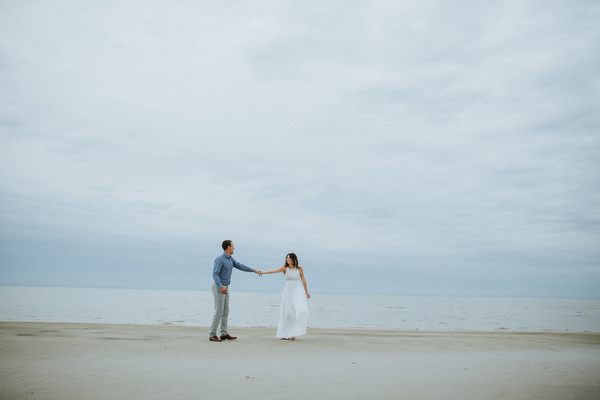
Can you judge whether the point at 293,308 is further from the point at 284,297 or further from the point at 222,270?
the point at 222,270

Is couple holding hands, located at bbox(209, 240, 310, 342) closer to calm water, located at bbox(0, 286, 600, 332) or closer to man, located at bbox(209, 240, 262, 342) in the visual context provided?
man, located at bbox(209, 240, 262, 342)

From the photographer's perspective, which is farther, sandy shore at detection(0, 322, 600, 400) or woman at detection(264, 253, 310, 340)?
woman at detection(264, 253, 310, 340)

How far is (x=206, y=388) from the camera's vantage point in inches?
250

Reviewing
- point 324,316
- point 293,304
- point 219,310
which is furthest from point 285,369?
point 324,316

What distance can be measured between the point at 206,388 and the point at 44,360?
424 cm

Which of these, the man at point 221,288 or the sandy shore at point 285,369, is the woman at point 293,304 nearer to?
the sandy shore at point 285,369

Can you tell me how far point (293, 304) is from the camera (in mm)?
12492

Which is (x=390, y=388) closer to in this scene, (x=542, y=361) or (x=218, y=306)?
(x=542, y=361)

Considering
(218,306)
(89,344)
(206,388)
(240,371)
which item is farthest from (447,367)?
(89,344)

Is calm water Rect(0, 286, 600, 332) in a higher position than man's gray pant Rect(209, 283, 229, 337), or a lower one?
lower

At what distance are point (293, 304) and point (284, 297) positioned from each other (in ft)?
1.19

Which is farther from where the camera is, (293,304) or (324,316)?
(324,316)

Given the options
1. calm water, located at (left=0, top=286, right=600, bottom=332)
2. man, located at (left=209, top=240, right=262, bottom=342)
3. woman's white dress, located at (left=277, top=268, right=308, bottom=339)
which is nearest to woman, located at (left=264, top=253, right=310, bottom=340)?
woman's white dress, located at (left=277, top=268, right=308, bottom=339)

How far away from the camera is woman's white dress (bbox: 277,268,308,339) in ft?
40.5
